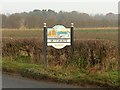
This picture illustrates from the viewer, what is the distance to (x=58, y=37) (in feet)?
32.8

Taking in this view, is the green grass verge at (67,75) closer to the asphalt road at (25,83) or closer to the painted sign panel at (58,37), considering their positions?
the asphalt road at (25,83)

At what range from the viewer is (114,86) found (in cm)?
705

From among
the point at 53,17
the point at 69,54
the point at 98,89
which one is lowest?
the point at 98,89

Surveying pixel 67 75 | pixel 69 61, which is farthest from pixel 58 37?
pixel 67 75

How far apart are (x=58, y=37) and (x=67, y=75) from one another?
6.95 feet

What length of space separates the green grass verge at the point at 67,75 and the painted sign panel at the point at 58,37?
0.98m

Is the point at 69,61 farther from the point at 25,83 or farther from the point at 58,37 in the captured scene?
the point at 25,83

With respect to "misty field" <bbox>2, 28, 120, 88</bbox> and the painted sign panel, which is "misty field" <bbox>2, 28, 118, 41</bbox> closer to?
"misty field" <bbox>2, 28, 120, 88</bbox>

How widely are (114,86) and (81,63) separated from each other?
113 inches

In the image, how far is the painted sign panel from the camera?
32.7 feet

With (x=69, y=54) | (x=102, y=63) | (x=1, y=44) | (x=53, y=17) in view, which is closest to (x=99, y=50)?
(x=102, y=63)

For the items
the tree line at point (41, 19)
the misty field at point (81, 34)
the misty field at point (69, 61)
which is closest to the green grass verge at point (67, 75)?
the misty field at point (69, 61)

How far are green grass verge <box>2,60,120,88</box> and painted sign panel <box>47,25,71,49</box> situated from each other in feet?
3.22

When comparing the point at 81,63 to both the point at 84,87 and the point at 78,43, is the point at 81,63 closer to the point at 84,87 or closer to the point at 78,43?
the point at 78,43
